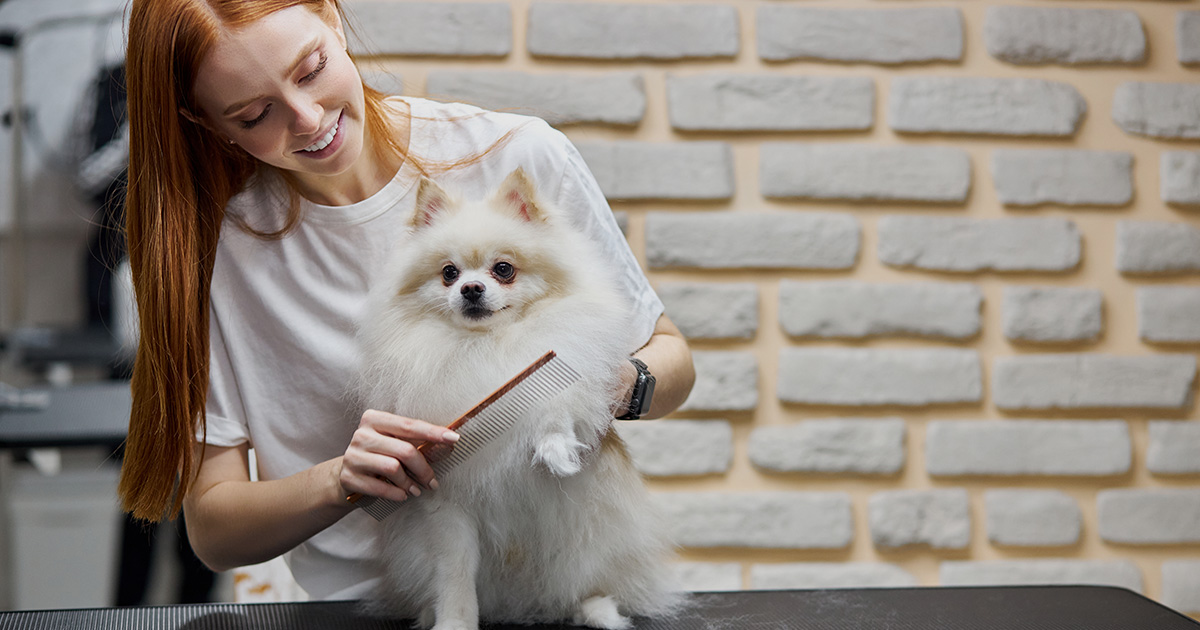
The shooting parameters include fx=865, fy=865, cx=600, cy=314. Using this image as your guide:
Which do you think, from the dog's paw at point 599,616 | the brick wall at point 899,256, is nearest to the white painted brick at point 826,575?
the brick wall at point 899,256

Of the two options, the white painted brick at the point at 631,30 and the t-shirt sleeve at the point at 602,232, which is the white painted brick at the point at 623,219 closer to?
the white painted brick at the point at 631,30

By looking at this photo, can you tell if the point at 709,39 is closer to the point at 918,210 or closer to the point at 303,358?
the point at 918,210

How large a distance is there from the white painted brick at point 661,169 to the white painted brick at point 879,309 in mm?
229

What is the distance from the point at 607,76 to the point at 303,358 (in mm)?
754

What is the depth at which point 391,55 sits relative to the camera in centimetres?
147

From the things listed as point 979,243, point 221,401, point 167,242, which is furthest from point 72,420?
point 979,243

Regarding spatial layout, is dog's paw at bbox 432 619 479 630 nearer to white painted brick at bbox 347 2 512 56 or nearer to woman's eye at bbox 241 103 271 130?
woman's eye at bbox 241 103 271 130

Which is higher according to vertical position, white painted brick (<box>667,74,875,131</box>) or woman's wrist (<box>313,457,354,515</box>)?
white painted brick (<box>667,74,875,131</box>)

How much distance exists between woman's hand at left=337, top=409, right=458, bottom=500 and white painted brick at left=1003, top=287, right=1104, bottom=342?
47.6 inches

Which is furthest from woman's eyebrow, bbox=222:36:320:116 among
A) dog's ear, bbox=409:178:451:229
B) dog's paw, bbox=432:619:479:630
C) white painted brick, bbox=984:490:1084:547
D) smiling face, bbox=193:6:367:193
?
white painted brick, bbox=984:490:1084:547

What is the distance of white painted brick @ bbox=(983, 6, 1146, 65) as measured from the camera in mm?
1539

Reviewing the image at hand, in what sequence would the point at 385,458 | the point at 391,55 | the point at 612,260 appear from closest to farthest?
the point at 385,458 < the point at 612,260 < the point at 391,55

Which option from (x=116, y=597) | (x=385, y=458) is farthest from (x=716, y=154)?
(x=116, y=597)

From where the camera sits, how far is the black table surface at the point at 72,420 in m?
1.53
